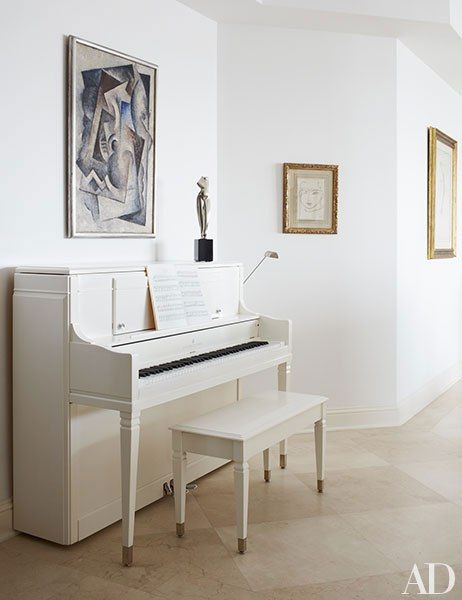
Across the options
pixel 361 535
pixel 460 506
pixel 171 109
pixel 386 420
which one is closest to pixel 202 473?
pixel 361 535

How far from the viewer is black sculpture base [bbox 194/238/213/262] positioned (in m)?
4.15

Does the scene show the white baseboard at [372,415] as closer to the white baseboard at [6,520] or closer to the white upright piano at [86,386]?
the white upright piano at [86,386]

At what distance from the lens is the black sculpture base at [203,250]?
4.15m

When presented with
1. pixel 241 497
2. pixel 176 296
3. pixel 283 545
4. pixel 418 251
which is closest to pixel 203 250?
pixel 176 296

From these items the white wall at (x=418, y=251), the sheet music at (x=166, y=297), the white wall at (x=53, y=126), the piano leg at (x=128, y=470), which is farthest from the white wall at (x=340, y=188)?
the piano leg at (x=128, y=470)

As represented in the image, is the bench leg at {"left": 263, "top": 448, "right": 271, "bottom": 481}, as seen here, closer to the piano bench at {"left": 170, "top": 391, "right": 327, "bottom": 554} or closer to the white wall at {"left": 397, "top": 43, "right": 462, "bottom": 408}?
the piano bench at {"left": 170, "top": 391, "right": 327, "bottom": 554}

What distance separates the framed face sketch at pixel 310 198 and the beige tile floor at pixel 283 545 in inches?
62.2

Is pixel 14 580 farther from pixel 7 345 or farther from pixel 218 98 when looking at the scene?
pixel 218 98

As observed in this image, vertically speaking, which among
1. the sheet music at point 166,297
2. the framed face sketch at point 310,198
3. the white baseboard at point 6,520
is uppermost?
the framed face sketch at point 310,198

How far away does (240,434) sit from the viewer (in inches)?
121

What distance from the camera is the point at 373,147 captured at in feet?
16.7

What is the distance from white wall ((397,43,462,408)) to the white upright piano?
2.29m

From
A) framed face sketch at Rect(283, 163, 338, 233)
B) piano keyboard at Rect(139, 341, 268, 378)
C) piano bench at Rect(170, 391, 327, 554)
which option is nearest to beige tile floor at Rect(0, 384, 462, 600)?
piano bench at Rect(170, 391, 327, 554)

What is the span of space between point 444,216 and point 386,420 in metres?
2.06
